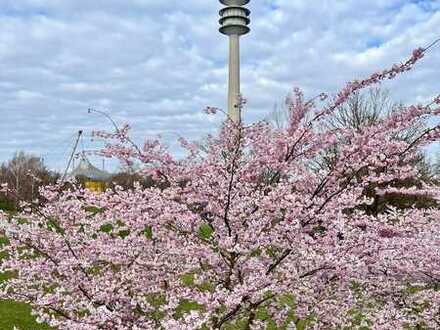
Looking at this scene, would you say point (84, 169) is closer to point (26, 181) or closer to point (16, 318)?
point (26, 181)

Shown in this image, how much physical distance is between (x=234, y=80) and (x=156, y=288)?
4770cm

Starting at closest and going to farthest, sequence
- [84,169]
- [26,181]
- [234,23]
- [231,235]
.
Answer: [231,235] < [84,169] < [26,181] < [234,23]

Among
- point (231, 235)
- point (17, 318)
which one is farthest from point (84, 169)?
point (231, 235)

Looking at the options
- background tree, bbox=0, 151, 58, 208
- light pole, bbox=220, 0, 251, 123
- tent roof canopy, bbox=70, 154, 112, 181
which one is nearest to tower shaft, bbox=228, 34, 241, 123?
light pole, bbox=220, 0, 251, 123

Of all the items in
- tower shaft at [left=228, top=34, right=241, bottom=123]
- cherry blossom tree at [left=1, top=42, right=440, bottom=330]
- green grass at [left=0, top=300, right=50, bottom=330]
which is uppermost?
tower shaft at [left=228, top=34, right=241, bottom=123]

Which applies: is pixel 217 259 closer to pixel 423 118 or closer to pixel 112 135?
pixel 112 135

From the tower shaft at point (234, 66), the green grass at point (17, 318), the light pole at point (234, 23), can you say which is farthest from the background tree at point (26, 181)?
the light pole at point (234, 23)

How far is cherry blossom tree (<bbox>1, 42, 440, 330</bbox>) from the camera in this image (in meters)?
4.27

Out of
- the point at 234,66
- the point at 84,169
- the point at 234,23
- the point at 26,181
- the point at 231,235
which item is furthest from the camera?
the point at 234,23

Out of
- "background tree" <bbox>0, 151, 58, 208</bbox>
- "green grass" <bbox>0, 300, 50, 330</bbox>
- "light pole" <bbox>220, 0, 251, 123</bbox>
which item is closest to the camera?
"background tree" <bbox>0, 151, 58, 208</bbox>

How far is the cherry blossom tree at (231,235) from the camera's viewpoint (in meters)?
4.27

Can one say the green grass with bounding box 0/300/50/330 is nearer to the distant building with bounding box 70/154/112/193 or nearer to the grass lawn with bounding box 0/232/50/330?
the grass lawn with bounding box 0/232/50/330

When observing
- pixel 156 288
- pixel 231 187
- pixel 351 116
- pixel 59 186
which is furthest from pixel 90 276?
pixel 351 116

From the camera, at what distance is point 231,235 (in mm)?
4449
